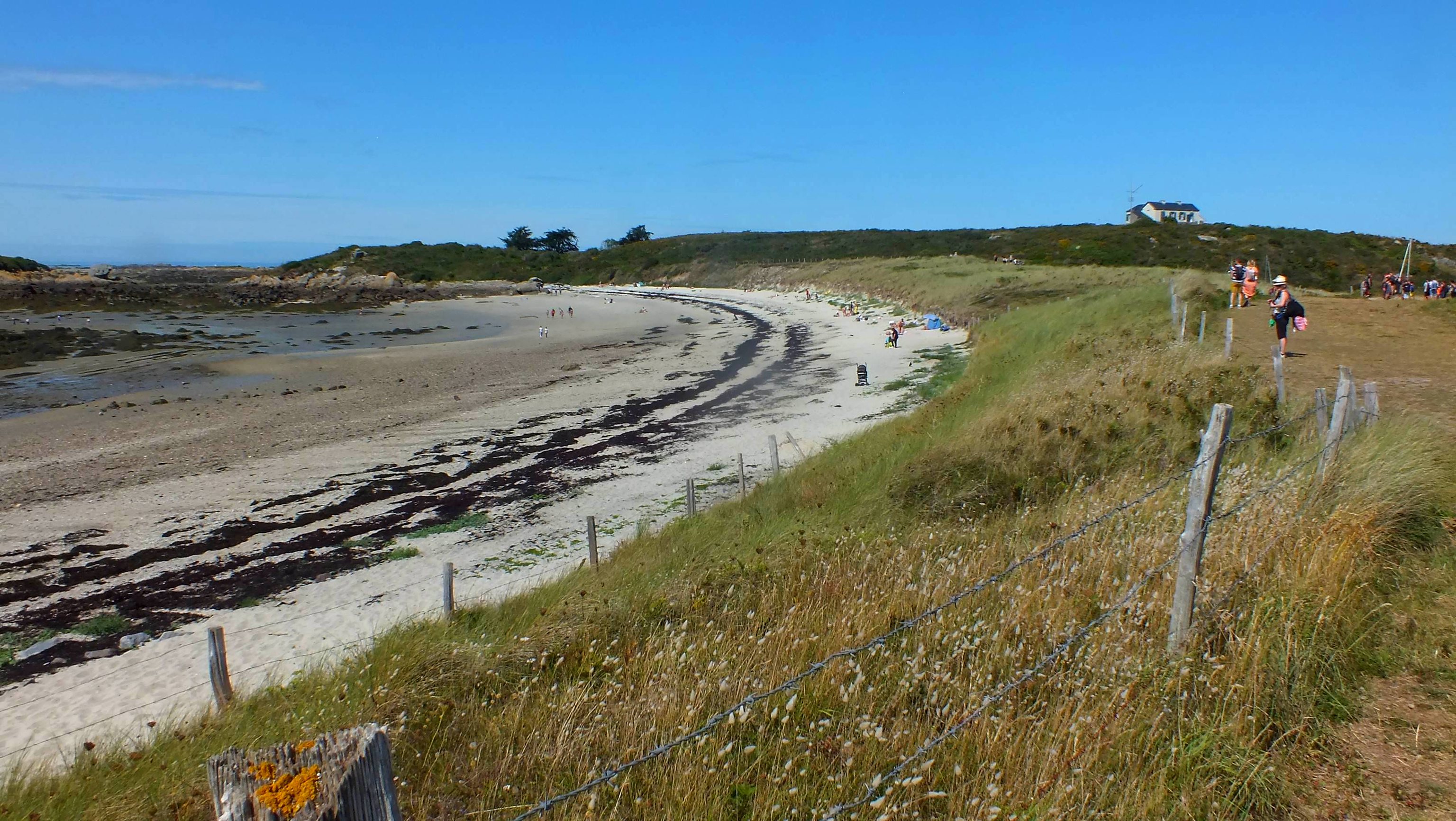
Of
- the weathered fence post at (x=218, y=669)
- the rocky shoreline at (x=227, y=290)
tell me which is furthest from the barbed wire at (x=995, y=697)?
the rocky shoreline at (x=227, y=290)

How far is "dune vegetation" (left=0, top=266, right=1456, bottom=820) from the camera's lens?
3.75 metres

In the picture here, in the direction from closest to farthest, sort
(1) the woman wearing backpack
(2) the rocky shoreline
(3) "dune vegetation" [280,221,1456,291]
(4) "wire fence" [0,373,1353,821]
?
(4) "wire fence" [0,373,1353,821] < (1) the woman wearing backpack < (3) "dune vegetation" [280,221,1456,291] < (2) the rocky shoreline

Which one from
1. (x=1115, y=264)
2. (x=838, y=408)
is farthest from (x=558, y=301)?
(x=838, y=408)

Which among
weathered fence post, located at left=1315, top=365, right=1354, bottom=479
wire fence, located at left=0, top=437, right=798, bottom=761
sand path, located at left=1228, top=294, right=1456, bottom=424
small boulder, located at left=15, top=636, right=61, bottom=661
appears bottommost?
small boulder, located at left=15, top=636, right=61, bottom=661

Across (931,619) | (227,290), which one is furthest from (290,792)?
(227,290)

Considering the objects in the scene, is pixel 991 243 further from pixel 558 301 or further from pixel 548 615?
pixel 548 615

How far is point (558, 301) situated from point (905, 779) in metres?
74.4

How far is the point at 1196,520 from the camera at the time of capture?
4.24 metres

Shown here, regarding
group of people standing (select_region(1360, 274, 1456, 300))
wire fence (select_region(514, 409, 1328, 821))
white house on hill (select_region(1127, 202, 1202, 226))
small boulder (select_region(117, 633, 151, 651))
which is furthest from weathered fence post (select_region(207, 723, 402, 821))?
white house on hill (select_region(1127, 202, 1202, 226))

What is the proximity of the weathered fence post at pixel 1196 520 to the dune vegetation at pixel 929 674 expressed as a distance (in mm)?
184

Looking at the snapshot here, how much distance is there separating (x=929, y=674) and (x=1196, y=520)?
1.52m

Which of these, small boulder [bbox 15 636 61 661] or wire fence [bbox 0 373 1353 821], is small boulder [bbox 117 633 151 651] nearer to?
small boulder [bbox 15 636 61 661]

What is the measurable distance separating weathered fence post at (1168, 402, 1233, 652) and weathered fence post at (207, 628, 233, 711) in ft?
21.4

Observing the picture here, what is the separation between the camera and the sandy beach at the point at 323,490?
10.0 meters
